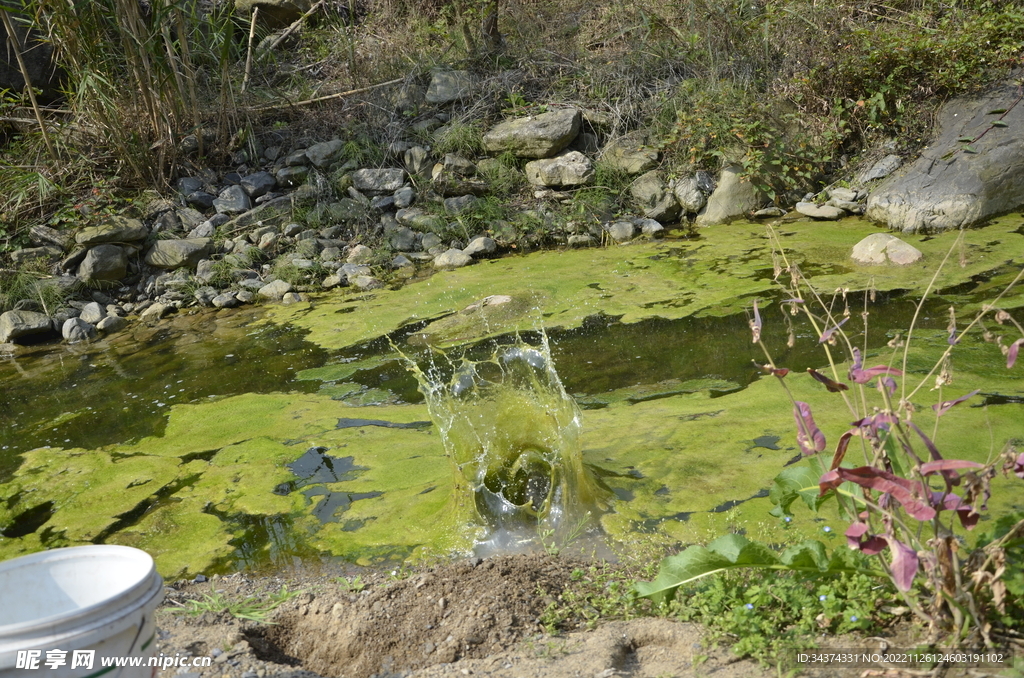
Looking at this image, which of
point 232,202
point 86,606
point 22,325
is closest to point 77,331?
point 22,325

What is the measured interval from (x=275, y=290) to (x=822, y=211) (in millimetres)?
3904

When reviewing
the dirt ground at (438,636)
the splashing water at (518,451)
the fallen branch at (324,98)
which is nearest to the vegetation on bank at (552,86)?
the fallen branch at (324,98)

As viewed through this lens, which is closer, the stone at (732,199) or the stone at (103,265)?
the stone at (103,265)

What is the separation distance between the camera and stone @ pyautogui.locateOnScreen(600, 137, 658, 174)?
6.61 metres

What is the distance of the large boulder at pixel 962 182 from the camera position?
5.24 meters

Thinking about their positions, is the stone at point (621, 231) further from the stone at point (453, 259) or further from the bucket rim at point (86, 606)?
the bucket rim at point (86, 606)

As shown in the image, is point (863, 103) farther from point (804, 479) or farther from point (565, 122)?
point (804, 479)

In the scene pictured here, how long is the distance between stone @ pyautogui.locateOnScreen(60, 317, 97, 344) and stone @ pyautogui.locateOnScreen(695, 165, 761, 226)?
4.41m

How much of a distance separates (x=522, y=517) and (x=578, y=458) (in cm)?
25

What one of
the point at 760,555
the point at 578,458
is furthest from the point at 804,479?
the point at 578,458

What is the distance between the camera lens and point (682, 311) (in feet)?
14.7

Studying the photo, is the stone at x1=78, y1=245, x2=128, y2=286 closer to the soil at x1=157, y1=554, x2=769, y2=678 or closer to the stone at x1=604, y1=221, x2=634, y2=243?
the stone at x1=604, y1=221, x2=634, y2=243

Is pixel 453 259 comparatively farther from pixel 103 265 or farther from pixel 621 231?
pixel 103 265

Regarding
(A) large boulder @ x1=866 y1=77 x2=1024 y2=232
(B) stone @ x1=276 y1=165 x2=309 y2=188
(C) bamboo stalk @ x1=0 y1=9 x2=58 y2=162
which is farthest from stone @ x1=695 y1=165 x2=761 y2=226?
(C) bamboo stalk @ x1=0 y1=9 x2=58 y2=162
